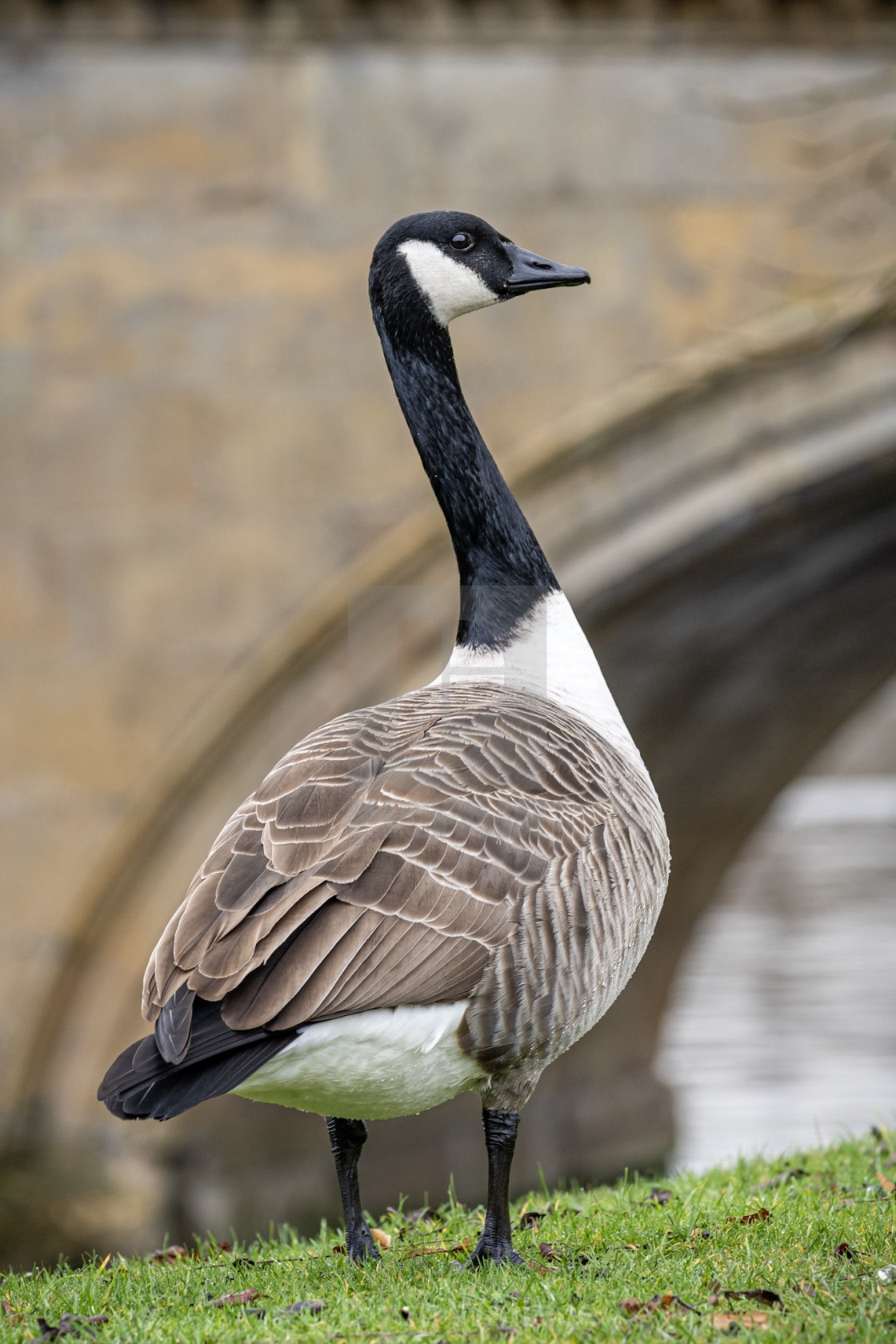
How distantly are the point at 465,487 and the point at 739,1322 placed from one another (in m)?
2.24

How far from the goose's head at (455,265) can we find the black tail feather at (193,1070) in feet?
6.82

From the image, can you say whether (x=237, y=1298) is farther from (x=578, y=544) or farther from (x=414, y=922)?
(x=578, y=544)

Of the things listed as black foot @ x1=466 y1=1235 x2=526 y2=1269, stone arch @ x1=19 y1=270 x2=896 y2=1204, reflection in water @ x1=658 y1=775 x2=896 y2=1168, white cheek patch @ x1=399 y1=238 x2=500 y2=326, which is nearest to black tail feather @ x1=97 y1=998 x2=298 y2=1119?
black foot @ x1=466 y1=1235 x2=526 y2=1269

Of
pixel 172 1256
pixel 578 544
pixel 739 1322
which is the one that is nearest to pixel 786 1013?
pixel 578 544

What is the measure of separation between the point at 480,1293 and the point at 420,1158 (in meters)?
6.46

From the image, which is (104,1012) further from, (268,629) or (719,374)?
(719,374)

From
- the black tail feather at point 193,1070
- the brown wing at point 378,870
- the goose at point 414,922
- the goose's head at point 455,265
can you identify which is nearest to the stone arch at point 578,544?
the goose's head at point 455,265

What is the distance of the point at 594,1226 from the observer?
4.32 meters

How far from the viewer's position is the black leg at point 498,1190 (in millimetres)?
3555

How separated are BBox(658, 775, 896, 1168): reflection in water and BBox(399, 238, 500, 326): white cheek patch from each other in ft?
10.5

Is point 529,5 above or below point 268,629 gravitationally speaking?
above

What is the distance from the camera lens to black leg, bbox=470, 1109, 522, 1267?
3.55m

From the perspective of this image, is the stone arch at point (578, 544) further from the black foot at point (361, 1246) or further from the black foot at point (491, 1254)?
the black foot at point (491, 1254)

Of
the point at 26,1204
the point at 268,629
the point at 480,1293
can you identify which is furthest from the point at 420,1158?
the point at 480,1293
